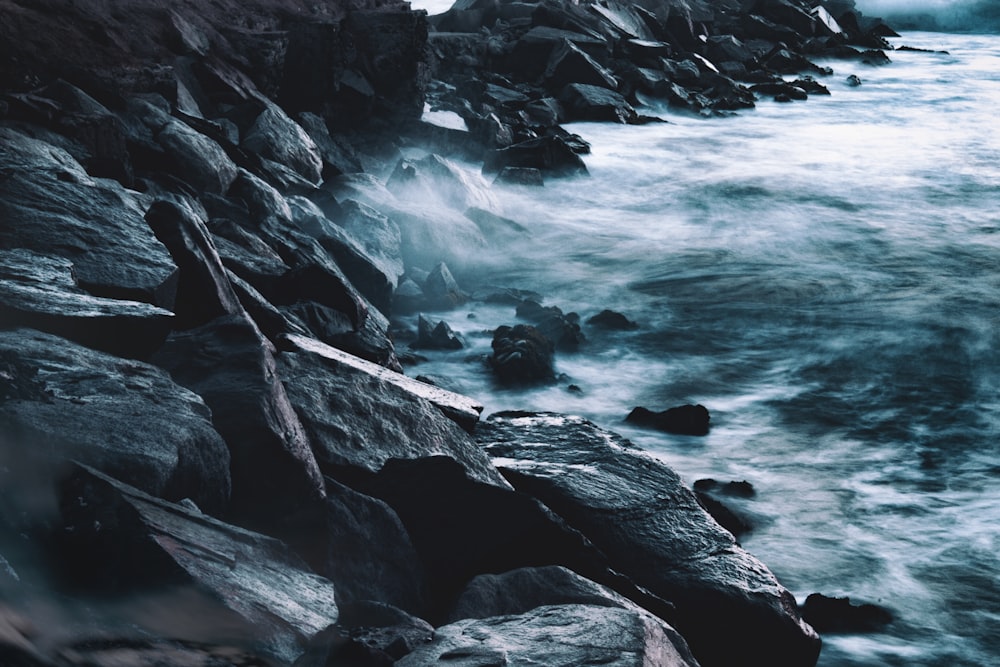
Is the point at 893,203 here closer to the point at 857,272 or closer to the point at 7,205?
the point at 857,272

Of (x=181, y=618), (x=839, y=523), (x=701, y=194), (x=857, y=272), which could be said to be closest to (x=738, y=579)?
(x=839, y=523)

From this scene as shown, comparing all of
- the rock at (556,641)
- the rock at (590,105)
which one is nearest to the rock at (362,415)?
the rock at (556,641)

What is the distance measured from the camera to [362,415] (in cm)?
376

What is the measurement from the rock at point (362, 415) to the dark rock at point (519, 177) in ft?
21.5

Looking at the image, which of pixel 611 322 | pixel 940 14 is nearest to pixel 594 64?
pixel 611 322

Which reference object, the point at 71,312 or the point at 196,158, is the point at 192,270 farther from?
the point at 196,158

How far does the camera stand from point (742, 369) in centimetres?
696

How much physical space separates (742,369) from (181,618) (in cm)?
542

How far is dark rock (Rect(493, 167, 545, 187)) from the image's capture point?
1058cm

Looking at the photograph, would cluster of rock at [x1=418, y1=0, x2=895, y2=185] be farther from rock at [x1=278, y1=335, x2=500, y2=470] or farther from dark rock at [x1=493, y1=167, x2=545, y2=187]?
rock at [x1=278, y1=335, x2=500, y2=470]

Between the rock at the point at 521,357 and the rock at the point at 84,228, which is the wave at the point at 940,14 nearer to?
the rock at the point at 521,357

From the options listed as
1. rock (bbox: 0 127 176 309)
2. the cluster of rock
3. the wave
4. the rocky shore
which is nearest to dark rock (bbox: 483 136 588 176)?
the cluster of rock

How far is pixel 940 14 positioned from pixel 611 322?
91.4ft

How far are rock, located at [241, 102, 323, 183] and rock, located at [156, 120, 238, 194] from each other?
42.1 inches
